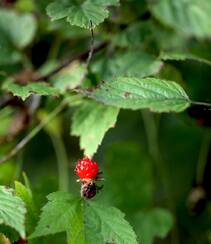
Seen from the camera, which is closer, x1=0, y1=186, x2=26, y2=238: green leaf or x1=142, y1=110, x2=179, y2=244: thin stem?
x1=0, y1=186, x2=26, y2=238: green leaf

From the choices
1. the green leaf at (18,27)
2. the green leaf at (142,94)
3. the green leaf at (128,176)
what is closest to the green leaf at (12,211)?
the green leaf at (142,94)

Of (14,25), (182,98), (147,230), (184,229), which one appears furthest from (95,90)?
(184,229)

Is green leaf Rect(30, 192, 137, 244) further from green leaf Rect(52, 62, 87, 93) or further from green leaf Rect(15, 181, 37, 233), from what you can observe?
green leaf Rect(52, 62, 87, 93)

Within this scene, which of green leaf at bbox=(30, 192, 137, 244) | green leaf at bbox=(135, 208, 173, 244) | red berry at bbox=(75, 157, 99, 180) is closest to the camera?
green leaf at bbox=(30, 192, 137, 244)

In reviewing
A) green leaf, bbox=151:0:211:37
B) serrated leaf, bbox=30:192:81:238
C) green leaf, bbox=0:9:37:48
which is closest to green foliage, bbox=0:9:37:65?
green leaf, bbox=0:9:37:48

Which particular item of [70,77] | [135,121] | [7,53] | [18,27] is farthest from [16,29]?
[135,121]

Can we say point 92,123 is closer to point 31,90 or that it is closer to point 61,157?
point 31,90

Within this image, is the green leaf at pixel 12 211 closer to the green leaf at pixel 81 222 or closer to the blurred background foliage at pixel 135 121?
the green leaf at pixel 81 222
